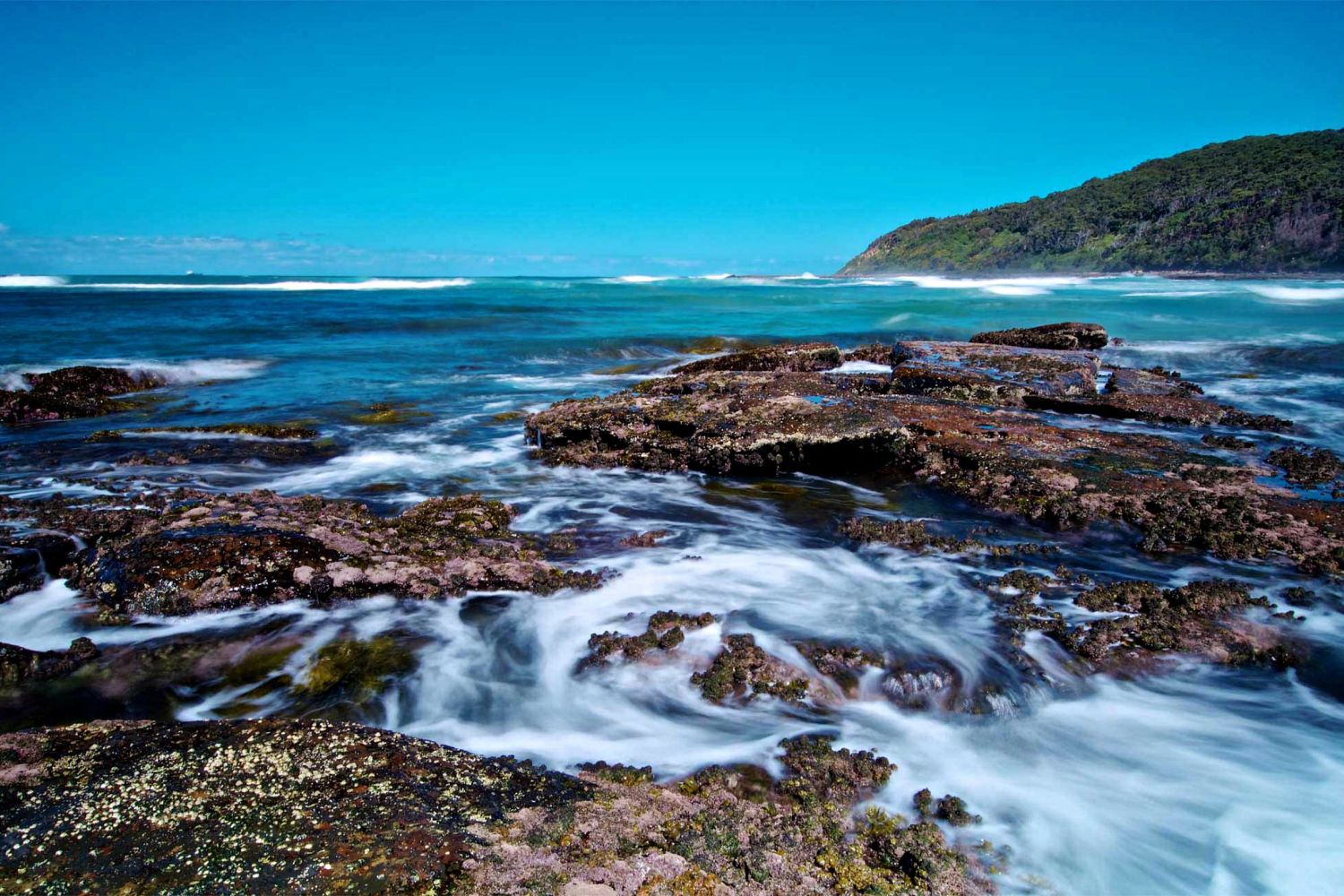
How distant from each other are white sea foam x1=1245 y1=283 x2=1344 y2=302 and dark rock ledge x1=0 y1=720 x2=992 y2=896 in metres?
43.9

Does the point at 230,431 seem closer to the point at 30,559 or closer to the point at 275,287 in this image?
the point at 30,559

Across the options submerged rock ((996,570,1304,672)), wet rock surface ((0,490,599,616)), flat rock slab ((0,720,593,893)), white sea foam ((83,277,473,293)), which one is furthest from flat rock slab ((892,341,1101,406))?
white sea foam ((83,277,473,293))

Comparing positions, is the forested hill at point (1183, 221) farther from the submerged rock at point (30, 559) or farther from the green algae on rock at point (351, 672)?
the submerged rock at point (30, 559)

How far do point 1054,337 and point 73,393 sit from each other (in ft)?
60.4

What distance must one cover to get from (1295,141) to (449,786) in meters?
122

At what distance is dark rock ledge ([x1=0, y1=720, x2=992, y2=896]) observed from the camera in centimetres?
176

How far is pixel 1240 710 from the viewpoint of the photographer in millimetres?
3637

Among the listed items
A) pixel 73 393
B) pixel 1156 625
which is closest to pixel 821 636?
pixel 1156 625

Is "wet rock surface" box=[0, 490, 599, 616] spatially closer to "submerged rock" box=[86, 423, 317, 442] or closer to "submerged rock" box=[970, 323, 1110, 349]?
"submerged rock" box=[86, 423, 317, 442]

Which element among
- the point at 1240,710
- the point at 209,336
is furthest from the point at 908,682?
the point at 209,336

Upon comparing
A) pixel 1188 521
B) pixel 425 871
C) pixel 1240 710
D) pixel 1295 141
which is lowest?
pixel 1240 710

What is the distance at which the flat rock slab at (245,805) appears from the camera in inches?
68.2

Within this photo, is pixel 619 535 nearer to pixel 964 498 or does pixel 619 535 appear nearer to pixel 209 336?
pixel 964 498

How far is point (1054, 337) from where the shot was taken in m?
13.9
